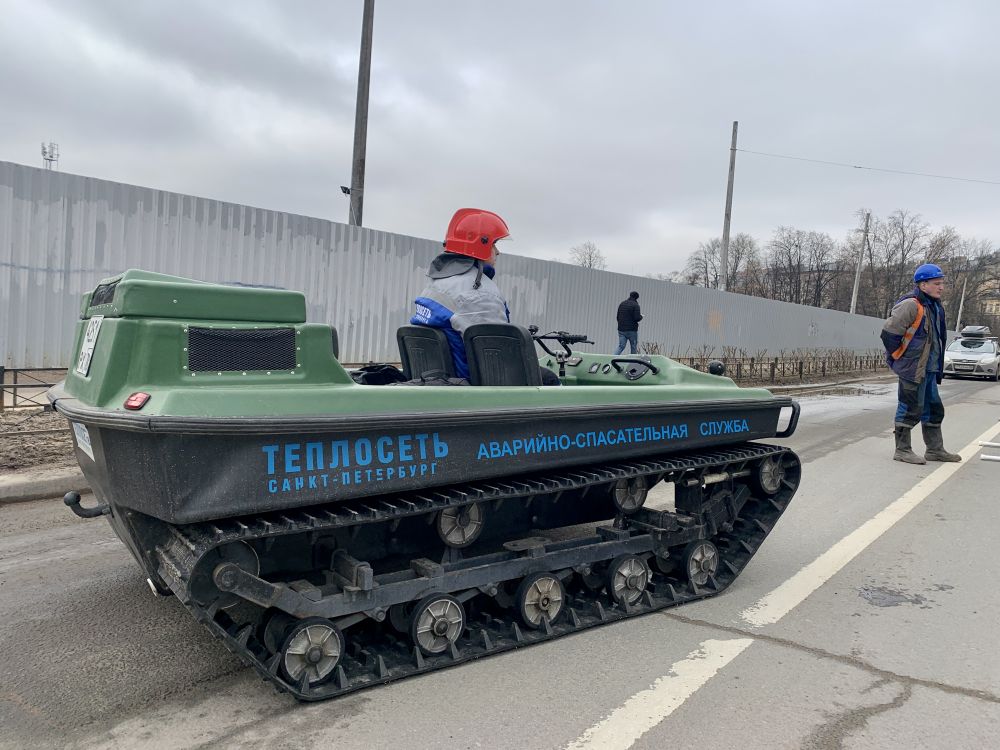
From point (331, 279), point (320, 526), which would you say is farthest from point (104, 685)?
point (331, 279)

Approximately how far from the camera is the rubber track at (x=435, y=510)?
2684 mm

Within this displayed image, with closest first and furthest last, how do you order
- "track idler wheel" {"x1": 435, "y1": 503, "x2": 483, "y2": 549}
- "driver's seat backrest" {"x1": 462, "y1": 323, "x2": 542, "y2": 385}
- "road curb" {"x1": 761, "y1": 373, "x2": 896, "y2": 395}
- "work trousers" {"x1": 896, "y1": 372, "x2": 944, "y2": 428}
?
1. "track idler wheel" {"x1": 435, "y1": 503, "x2": 483, "y2": 549}
2. "driver's seat backrest" {"x1": 462, "y1": 323, "x2": 542, "y2": 385}
3. "work trousers" {"x1": 896, "y1": 372, "x2": 944, "y2": 428}
4. "road curb" {"x1": 761, "y1": 373, "x2": 896, "y2": 395}

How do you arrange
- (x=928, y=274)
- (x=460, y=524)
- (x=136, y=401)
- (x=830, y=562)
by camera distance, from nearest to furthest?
(x=136, y=401)
(x=460, y=524)
(x=830, y=562)
(x=928, y=274)

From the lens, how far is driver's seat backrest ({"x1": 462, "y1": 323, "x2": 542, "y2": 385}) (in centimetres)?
368

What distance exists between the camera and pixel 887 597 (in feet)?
13.7

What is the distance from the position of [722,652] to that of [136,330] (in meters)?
2.72

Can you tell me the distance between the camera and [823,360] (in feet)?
85.1

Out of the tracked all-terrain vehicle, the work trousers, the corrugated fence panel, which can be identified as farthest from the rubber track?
the work trousers

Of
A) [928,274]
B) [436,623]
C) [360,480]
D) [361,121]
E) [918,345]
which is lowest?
[436,623]

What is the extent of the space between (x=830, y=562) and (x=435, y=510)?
9.39 feet

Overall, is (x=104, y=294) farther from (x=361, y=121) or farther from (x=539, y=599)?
(x=361, y=121)

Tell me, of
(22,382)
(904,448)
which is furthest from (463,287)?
(904,448)

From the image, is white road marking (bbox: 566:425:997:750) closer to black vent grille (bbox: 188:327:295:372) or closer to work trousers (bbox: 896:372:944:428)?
black vent grille (bbox: 188:327:295:372)

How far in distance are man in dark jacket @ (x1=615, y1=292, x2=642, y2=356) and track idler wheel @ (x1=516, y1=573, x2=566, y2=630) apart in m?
11.0
